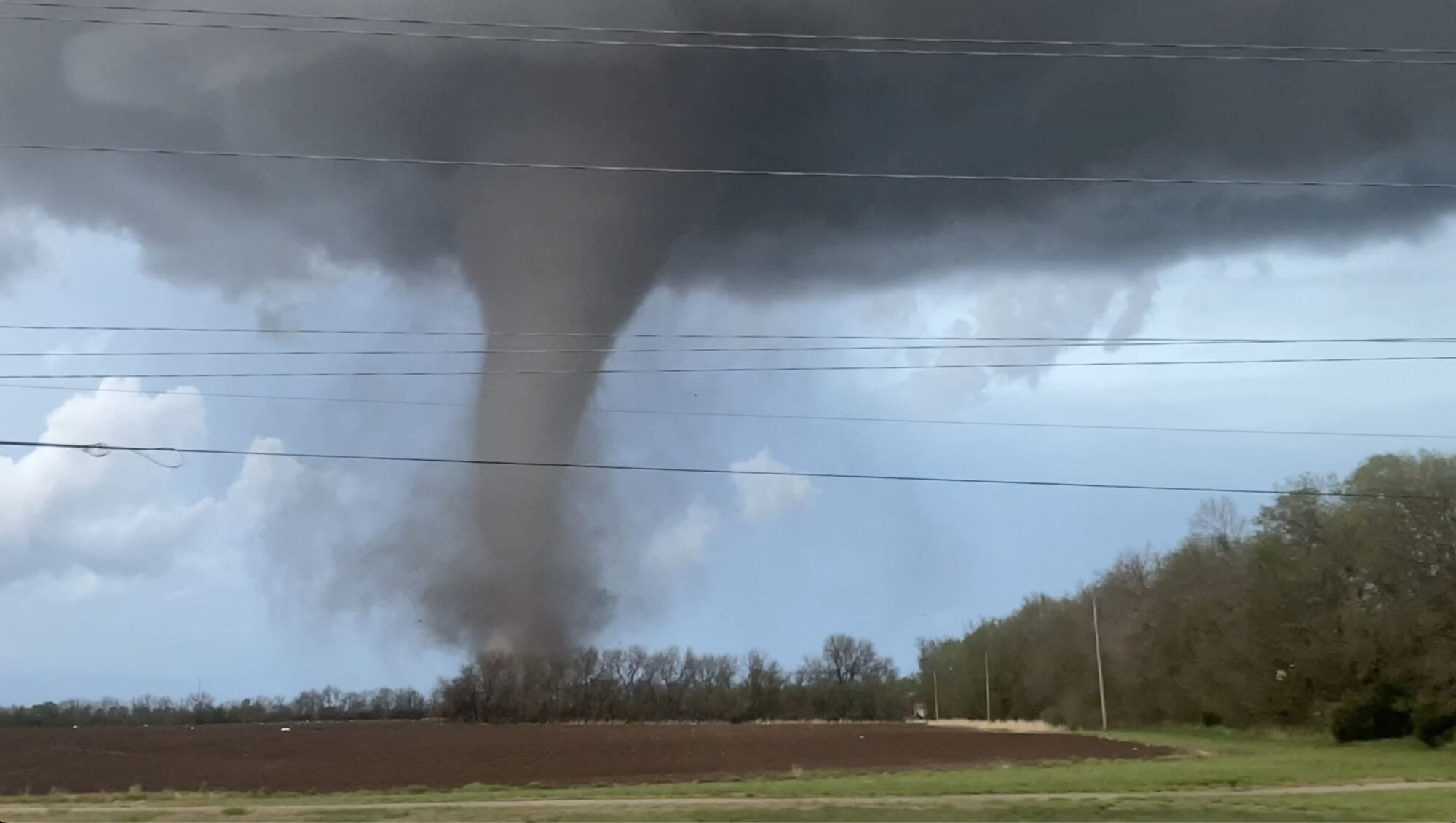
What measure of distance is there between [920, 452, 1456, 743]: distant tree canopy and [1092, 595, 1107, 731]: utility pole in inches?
21.6

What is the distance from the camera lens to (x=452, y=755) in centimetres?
4506

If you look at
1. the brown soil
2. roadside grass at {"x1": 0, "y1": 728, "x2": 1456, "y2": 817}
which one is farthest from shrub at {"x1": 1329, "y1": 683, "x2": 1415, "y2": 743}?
roadside grass at {"x1": 0, "y1": 728, "x2": 1456, "y2": 817}

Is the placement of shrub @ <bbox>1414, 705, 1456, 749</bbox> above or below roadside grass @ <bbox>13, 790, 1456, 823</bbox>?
below

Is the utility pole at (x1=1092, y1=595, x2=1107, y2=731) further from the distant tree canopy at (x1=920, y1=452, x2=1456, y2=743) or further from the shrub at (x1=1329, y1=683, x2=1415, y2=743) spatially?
the shrub at (x1=1329, y1=683, x2=1415, y2=743)

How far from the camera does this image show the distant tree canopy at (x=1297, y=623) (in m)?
44.8

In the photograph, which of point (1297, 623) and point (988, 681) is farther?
point (988, 681)

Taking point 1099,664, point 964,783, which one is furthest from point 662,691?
point 964,783

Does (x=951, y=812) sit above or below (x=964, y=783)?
above

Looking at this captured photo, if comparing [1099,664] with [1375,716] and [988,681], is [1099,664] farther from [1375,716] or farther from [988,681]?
[1375,716]

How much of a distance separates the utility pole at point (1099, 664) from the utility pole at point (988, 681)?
2073 centimetres

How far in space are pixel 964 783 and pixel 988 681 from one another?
81.9m

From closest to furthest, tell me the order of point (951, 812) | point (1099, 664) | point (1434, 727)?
point (951, 812) → point (1434, 727) → point (1099, 664)

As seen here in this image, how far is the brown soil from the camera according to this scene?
33000 millimetres

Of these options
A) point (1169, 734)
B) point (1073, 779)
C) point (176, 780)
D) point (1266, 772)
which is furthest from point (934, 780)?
point (1169, 734)
